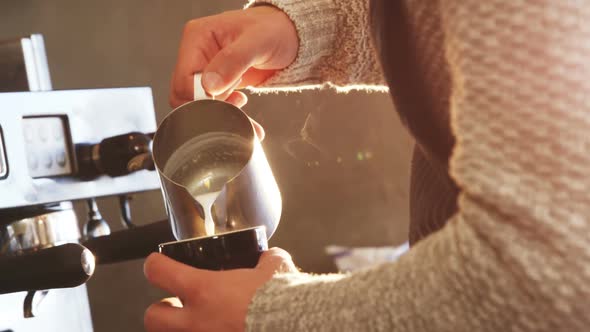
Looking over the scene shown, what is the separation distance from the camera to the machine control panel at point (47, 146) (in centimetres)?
56

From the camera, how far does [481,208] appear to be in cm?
29

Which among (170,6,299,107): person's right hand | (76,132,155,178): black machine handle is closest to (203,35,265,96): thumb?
(170,6,299,107): person's right hand

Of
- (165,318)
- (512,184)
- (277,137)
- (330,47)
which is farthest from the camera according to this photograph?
(277,137)

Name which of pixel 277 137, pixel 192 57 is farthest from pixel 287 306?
pixel 277 137

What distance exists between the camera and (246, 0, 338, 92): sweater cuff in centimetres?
58

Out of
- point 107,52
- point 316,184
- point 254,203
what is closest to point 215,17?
point 254,203

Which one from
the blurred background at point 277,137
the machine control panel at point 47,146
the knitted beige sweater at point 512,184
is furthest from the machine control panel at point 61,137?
the knitted beige sweater at point 512,184

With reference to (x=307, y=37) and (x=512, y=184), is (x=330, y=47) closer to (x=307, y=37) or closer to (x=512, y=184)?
(x=307, y=37)

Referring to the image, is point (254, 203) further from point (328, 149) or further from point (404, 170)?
point (404, 170)

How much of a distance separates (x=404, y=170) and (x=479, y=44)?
1.10 m

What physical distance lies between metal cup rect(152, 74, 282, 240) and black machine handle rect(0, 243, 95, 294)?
77 millimetres

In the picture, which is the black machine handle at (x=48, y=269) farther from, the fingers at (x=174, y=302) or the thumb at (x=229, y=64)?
the thumb at (x=229, y=64)

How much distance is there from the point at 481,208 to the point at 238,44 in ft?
1.01

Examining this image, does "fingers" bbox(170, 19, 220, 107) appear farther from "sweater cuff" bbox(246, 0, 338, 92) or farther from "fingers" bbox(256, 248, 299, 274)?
"fingers" bbox(256, 248, 299, 274)
